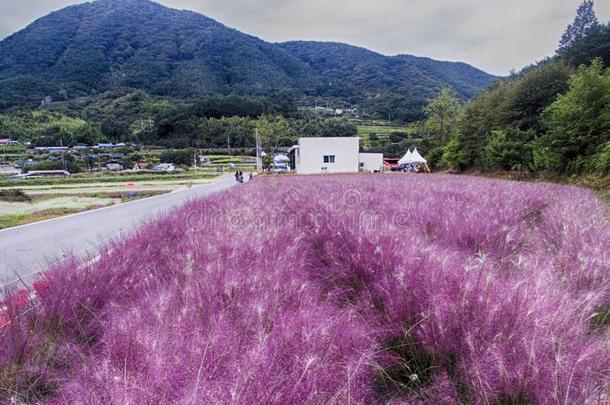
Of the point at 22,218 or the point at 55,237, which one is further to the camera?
A: the point at 22,218

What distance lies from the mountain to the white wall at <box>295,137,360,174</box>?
63.1 m

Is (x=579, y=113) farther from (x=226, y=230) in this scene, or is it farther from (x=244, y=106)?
(x=244, y=106)

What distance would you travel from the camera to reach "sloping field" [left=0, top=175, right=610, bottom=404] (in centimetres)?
93

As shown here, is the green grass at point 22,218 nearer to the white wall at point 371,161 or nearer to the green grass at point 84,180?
the green grass at point 84,180

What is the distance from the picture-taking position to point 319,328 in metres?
1.23

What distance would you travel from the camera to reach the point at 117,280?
1.90 meters

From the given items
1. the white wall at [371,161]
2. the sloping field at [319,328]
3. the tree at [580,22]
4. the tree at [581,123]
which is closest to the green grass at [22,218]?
the sloping field at [319,328]

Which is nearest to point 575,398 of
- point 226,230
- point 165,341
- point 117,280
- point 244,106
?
point 165,341

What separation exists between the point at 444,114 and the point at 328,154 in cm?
1467

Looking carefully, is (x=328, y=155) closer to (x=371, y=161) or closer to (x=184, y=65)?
(x=371, y=161)

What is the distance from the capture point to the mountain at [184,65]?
114 metres

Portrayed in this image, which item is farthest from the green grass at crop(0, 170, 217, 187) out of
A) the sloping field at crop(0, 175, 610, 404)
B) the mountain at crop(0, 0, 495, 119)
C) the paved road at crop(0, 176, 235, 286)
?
the mountain at crop(0, 0, 495, 119)

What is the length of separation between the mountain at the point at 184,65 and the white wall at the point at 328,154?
207 feet

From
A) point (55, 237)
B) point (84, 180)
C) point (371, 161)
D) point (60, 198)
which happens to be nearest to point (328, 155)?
point (371, 161)
